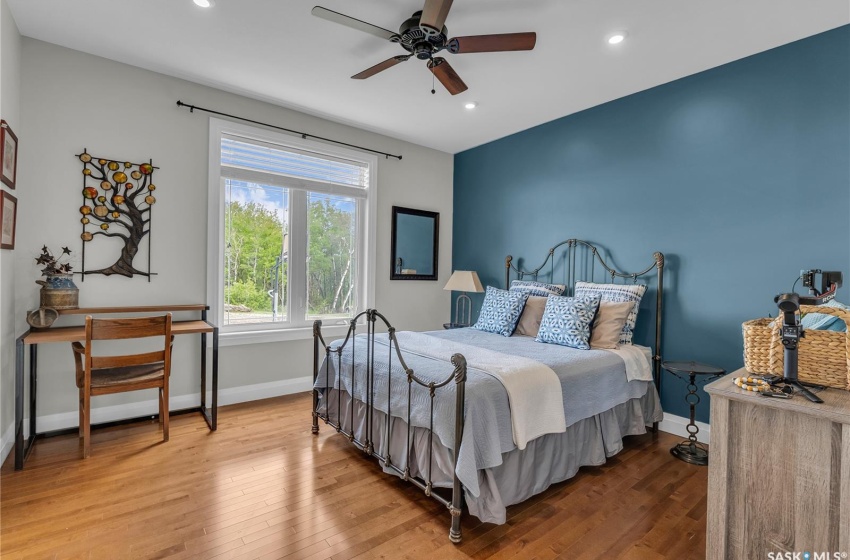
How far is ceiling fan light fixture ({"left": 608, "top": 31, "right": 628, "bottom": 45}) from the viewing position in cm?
259

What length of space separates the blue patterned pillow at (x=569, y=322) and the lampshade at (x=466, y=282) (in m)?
1.44

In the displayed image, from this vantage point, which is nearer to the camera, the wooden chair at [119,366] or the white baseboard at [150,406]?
the wooden chair at [119,366]

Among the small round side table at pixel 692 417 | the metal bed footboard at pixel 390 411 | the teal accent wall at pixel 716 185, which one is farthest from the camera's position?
the small round side table at pixel 692 417

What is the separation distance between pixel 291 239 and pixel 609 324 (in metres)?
3.03

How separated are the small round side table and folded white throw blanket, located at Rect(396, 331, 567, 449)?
3.44 feet

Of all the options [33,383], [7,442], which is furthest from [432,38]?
[7,442]

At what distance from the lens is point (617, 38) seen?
2.63 metres

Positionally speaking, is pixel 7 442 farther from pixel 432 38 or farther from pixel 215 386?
pixel 432 38

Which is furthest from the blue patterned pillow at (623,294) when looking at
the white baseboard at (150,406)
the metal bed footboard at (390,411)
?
the white baseboard at (150,406)

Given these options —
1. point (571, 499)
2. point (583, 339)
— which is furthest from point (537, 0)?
point (571, 499)

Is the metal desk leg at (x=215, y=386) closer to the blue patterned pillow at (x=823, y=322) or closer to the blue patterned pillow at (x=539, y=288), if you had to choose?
the blue patterned pillow at (x=539, y=288)

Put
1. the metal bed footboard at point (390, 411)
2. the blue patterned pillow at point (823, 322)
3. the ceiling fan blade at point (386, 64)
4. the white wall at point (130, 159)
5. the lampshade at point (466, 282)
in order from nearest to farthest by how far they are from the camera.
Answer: the blue patterned pillow at point (823, 322) < the metal bed footboard at point (390, 411) < the ceiling fan blade at point (386, 64) < the white wall at point (130, 159) < the lampshade at point (466, 282)

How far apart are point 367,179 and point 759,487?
4.10 m

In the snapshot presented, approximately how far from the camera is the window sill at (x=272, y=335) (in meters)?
3.65
